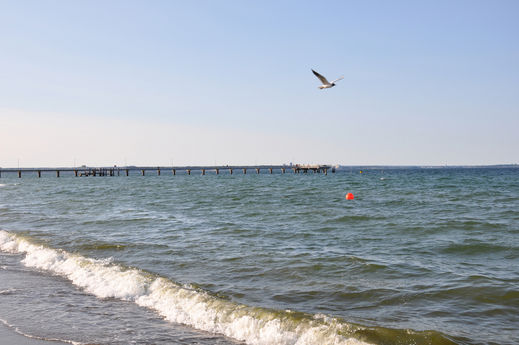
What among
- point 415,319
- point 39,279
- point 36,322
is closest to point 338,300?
point 415,319

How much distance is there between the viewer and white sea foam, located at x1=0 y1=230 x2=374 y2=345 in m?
6.96

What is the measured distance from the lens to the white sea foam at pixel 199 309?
696 centimetres

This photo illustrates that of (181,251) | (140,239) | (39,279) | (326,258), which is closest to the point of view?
(39,279)

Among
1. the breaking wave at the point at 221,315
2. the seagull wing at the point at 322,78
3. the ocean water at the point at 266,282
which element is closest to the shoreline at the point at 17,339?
the ocean water at the point at 266,282

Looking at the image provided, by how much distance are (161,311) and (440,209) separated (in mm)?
20175

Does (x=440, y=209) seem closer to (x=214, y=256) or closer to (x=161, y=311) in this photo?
(x=214, y=256)

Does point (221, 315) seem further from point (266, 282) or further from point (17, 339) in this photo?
point (17, 339)

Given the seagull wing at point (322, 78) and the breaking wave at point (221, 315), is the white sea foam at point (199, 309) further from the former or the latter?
the seagull wing at point (322, 78)

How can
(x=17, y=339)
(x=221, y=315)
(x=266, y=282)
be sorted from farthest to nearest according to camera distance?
(x=266, y=282) < (x=221, y=315) < (x=17, y=339)

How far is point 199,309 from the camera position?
819 cm

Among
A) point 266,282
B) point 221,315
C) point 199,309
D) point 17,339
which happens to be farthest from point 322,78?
point 17,339

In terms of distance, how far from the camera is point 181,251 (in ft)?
44.8

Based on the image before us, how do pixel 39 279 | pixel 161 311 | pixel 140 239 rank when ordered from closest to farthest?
pixel 161 311
pixel 39 279
pixel 140 239

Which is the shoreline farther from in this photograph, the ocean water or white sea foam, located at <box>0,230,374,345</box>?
white sea foam, located at <box>0,230,374,345</box>
